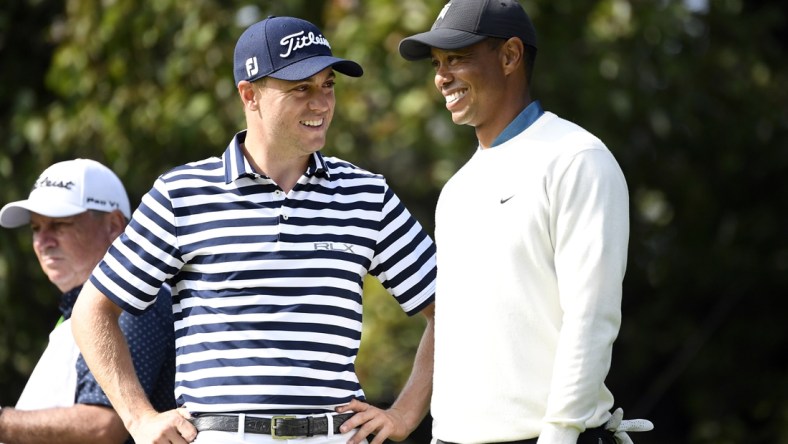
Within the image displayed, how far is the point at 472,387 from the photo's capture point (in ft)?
10.3

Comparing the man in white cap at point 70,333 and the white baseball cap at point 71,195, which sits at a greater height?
the white baseball cap at point 71,195

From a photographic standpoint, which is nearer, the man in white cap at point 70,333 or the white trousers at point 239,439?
the white trousers at point 239,439

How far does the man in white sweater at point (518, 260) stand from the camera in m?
2.97

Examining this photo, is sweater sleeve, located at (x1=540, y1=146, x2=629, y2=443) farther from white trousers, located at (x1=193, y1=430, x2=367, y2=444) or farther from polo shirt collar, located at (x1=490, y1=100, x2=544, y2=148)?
white trousers, located at (x1=193, y1=430, x2=367, y2=444)

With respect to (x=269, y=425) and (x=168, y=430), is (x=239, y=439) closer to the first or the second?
(x=269, y=425)

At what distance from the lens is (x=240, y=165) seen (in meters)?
3.47

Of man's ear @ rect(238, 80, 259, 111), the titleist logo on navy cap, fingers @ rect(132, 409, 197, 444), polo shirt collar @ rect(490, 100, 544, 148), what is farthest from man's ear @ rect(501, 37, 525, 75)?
fingers @ rect(132, 409, 197, 444)

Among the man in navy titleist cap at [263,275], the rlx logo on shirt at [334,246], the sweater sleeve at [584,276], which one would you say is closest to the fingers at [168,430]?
the man in navy titleist cap at [263,275]

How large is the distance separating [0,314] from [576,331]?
6.03 metres

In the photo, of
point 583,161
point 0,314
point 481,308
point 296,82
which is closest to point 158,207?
point 296,82

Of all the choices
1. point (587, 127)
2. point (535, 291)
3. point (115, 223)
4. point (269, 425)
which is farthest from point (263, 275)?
point (587, 127)

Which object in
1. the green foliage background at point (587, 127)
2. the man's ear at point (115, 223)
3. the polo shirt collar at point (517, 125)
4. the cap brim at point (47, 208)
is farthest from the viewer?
the green foliage background at point (587, 127)

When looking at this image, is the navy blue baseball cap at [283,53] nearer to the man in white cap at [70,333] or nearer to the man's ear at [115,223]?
the man in white cap at [70,333]

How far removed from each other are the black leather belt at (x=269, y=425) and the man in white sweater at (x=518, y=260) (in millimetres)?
312
